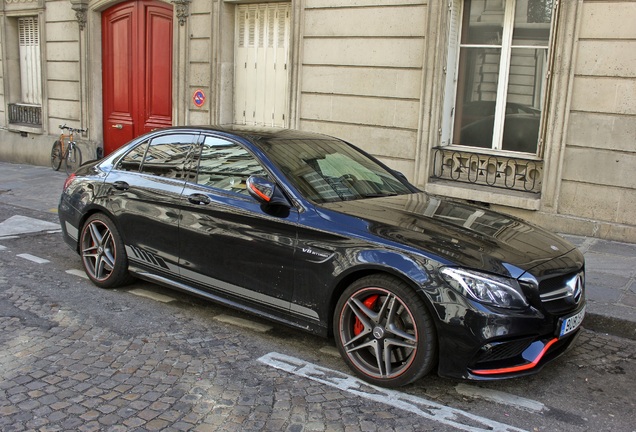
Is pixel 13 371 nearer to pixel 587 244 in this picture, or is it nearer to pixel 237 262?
pixel 237 262

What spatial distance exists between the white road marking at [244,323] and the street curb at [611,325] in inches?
109

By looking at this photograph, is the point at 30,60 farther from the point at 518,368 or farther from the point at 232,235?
the point at 518,368

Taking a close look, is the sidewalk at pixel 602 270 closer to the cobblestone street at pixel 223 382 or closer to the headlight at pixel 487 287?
the cobblestone street at pixel 223 382

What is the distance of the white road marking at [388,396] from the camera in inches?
139

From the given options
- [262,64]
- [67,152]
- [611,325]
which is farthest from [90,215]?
[67,152]

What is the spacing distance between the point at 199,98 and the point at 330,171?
7.95 meters

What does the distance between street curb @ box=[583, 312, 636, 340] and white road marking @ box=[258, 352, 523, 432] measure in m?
2.23

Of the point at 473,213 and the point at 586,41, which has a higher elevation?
the point at 586,41

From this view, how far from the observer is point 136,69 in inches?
536

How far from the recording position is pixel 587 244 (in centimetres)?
784

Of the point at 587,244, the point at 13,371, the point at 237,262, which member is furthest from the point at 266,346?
the point at 587,244

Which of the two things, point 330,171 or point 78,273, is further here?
point 78,273

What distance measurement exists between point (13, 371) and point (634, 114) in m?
7.38

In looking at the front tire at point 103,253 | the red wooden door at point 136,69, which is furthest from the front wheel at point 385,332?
the red wooden door at point 136,69
